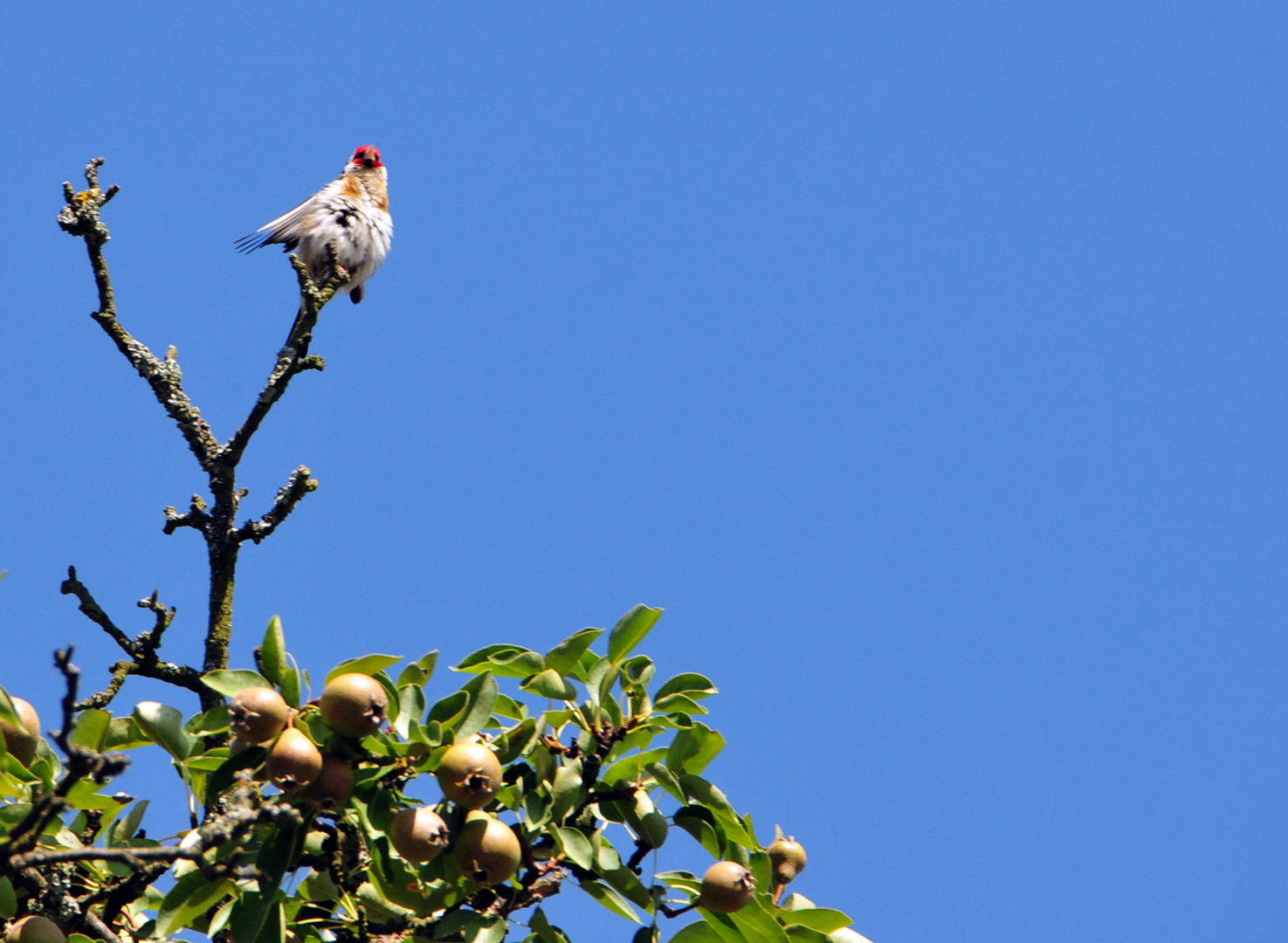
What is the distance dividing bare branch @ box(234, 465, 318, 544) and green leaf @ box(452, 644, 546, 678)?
3.18 feet

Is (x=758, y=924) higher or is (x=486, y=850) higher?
(x=758, y=924)

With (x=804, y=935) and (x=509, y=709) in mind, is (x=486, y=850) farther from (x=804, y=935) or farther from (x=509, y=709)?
(x=804, y=935)

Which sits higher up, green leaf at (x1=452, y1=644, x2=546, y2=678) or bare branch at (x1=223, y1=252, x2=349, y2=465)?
bare branch at (x1=223, y1=252, x2=349, y2=465)

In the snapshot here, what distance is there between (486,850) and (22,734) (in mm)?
1188

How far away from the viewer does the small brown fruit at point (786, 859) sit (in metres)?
3.32

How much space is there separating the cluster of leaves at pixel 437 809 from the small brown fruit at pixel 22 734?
4 centimetres

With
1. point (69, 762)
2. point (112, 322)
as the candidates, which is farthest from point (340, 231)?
point (69, 762)

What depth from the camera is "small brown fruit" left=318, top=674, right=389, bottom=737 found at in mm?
2619

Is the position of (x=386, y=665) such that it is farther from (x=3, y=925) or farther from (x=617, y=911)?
(x=3, y=925)

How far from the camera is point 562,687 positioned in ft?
9.82

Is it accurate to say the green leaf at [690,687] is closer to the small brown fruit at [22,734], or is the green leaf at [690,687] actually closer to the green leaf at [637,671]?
the green leaf at [637,671]

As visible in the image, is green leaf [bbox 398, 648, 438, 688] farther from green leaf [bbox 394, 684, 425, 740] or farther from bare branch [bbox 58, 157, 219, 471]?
bare branch [bbox 58, 157, 219, 471]

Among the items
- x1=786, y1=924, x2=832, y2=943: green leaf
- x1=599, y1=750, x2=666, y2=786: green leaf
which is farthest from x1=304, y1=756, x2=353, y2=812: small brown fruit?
x1=786, y1=924, x2=832, y2=943: green leaf

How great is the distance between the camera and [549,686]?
2.97m
